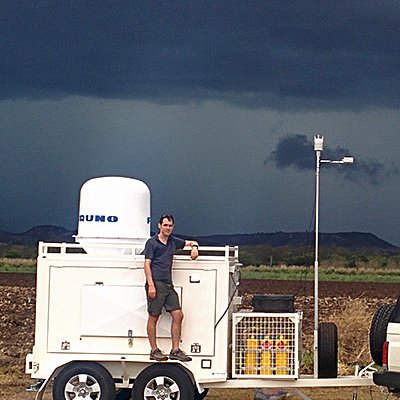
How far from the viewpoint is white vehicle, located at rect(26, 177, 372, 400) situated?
13.3 m

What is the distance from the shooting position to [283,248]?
61.1m

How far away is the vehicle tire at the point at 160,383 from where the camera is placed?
13.2 metres

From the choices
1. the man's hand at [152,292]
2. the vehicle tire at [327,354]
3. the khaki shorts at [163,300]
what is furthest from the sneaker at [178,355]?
the vehicle tire at [327,354]

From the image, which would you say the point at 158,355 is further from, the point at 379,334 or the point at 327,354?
the point at 379,334

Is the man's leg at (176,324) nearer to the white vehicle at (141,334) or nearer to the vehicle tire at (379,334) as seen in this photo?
the white vehicle at (141,334)

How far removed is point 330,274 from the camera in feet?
222

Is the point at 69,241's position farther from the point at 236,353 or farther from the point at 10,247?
the point at 10,247

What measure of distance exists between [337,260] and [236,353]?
61.0 m

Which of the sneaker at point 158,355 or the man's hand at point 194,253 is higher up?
the man's hand at point 194,253

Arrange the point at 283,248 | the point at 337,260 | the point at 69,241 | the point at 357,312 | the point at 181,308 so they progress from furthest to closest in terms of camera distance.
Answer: the point at 337,260 < the point at 283,248 < the point at 357,312 < the point at 69,241 < the point at 181,308

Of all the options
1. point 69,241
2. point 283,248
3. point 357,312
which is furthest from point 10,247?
point 69,241

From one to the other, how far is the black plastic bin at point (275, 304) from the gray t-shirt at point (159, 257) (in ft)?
3.87

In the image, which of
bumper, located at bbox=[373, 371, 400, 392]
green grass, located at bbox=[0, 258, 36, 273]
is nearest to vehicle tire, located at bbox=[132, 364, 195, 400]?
bumper, located at bbox=[373, 371, 400, 392]

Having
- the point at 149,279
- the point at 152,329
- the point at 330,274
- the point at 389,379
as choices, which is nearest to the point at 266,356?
the point at 152,329
